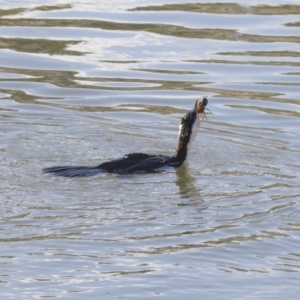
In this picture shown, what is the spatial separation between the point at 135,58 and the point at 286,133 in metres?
3.69

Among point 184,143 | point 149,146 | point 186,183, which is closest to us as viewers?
point 186,183

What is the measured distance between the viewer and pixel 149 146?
10.4 metres

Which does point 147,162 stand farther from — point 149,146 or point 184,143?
point 149,146

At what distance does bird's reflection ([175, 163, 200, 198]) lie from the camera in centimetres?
870

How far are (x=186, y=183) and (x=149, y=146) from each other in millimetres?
1393

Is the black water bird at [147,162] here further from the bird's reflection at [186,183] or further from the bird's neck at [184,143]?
the bird's reflection at [186,183]

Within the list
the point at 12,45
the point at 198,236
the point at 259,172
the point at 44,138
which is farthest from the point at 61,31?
the point at 198,236

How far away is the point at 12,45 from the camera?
14664mm

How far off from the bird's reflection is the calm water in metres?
0.02

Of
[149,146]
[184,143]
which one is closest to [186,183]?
[184,143]

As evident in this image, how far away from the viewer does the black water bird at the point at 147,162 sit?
357 inches

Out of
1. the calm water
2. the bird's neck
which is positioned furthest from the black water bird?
the calm water

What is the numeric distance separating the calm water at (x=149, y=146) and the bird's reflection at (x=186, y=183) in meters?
0.02

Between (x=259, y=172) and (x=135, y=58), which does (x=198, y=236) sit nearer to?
(x=259, y=172)
